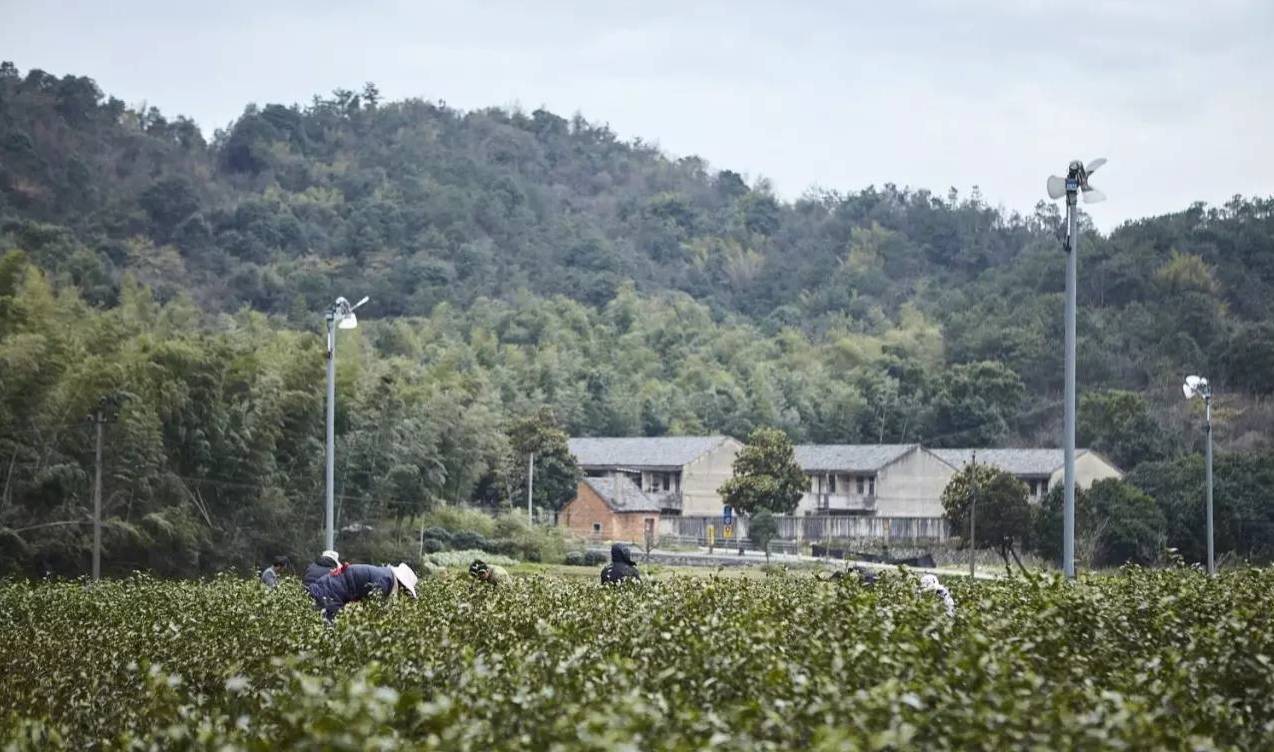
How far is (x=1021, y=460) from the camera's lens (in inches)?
2822

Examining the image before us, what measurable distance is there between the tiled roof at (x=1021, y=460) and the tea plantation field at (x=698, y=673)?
54.7 metres

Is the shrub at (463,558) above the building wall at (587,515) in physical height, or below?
below

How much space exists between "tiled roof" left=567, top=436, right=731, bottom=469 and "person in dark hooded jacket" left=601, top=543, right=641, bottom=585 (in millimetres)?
58228

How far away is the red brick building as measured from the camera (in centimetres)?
7119

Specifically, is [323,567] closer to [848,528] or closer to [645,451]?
[848,528]

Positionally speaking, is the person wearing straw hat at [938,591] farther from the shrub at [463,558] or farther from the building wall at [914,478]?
the building wall at [914,478]

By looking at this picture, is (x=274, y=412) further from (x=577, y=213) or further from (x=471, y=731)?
(x=577, y=213)

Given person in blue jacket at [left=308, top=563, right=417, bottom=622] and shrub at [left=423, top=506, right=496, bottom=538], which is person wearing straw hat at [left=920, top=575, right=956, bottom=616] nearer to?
person in blue jacket at [left=308, top=563, right=417, bottom=622]

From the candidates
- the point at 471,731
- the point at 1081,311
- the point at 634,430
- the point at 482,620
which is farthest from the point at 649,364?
the point at 471,731

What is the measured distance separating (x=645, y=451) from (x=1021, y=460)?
15986 millimetres

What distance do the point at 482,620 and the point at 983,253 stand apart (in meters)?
122

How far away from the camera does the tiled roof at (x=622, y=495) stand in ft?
236

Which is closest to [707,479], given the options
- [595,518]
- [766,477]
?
[595,518]

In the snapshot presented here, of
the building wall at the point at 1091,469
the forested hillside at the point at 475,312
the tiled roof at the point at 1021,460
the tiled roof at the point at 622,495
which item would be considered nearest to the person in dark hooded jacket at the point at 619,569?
the forested hillside at the point at 475,312
